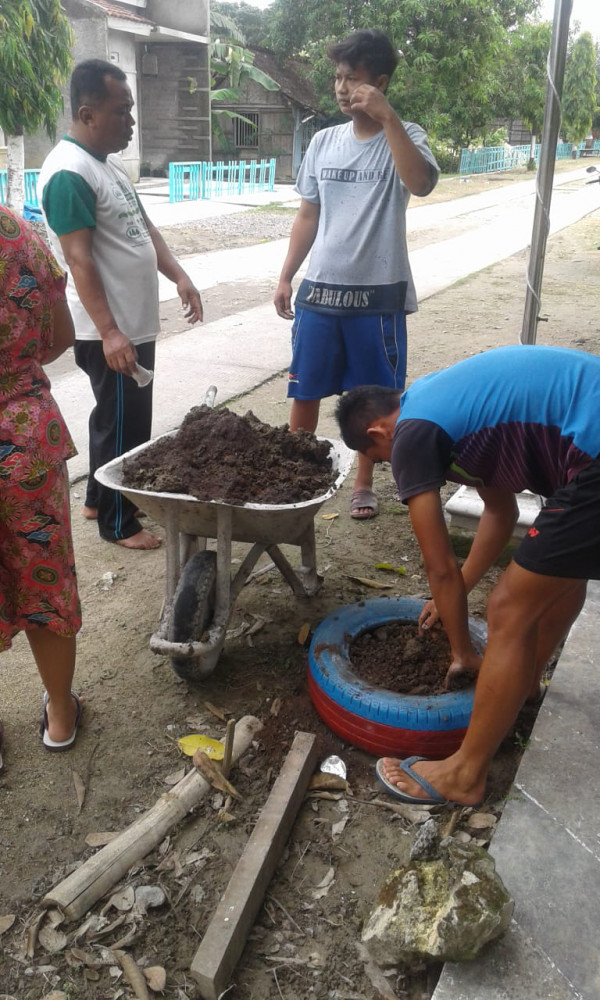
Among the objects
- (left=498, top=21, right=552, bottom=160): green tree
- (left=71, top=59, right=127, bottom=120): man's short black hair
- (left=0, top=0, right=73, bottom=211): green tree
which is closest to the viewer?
(left=71, top=59, right=127, bottom=120): man's short black hair

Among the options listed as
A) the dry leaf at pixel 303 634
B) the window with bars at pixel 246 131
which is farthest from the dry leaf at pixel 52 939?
the window with bars at pixel 246 131

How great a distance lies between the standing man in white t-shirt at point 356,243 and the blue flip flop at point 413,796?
1925 millimetres

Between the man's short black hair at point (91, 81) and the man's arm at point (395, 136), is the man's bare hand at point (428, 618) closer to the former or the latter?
the man's arm at point (395, 136)

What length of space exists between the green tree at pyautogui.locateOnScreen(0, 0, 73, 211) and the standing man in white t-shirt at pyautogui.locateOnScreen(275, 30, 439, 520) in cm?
859

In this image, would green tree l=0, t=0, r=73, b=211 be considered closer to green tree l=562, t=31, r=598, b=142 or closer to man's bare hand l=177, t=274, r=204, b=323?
man's bare hand l=177, t=274, r=204, b=323

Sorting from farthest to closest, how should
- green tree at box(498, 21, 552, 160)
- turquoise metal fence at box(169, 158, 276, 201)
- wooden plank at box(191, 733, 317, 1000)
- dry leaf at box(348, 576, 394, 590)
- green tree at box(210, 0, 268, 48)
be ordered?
green tree at box(210, 0, 268, 48) < green tree at box(498, 21, 552, 160) < turquoise metal fence at box(169, 158, 276, 201) < dry leaf at box(348, 576, 394, 590) < wooden plank at box(191, 733, 317, 1000)

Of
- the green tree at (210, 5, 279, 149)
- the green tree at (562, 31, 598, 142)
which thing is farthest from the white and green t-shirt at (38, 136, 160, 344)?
the green tree at (562, 31, 598, 142)

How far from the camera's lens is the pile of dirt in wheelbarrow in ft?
8.61

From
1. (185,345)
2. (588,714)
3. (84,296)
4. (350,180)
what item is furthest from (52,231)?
(185,345)

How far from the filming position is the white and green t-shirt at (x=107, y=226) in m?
3.10

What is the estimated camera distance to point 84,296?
319 cm

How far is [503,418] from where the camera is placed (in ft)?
6.82

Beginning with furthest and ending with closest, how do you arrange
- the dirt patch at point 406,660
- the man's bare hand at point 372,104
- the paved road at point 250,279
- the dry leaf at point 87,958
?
the paved road at point 250,279 → the man's bare hand at point 372,104 → the dirt patch at point 406,660 → the dry leaf at point 87,958

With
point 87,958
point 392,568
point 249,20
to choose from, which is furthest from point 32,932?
point 249,20
